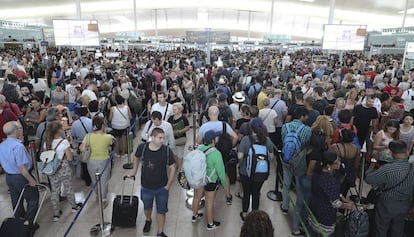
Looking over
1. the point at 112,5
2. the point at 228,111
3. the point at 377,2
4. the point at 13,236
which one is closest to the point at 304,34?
the point at 377,2

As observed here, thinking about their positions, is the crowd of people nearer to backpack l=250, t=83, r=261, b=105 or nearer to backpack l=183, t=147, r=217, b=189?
backpack l=183, t=147, r=217, b=189

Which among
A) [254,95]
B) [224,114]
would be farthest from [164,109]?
[254,95]

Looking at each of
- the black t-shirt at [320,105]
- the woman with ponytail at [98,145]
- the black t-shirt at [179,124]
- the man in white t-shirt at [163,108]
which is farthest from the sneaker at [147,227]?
the black t-shirt at [320,105]

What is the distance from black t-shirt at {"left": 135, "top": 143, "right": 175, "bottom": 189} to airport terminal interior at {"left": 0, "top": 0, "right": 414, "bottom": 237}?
29.0 inches

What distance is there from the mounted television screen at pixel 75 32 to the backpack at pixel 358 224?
11.5 meters

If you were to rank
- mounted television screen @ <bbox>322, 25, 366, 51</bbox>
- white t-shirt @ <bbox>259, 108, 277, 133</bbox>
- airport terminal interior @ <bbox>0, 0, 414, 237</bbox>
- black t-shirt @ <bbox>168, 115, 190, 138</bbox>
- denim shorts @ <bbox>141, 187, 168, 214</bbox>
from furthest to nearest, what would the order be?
mounted television screen @ <bbox>322, 25, 366, 51</bbox> < white t-shirt @ <bbox>259, 108, 277, 133</bbox> < black t-shirt @ <bbox>168, 115, 190, 138</bbox> < airport terminal interior @ <bbox>0, 0, 414, 237</bbox> < denim shorts @ <bbox>141, 187, 168, 214</bbox>

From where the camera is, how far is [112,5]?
3406 centimetres

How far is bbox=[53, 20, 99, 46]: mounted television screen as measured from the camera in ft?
39.0

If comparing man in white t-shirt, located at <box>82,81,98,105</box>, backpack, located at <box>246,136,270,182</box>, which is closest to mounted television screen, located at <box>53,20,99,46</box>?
man in white t-shirt, located at <box>82,81,98,105</box>

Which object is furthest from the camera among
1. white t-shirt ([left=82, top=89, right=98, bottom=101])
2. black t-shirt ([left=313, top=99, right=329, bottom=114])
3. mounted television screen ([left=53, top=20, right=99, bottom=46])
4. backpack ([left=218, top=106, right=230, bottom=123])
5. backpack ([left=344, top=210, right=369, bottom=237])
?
mounted television screen ([left=53, top=20, right=99, bottom=46])

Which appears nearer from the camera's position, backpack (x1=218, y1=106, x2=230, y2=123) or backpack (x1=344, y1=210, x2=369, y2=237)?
backpack (x1=344, y1=210, x2=369, y2=237)

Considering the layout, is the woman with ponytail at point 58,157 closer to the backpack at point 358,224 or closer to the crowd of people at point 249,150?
the crowd of people at point 249,150

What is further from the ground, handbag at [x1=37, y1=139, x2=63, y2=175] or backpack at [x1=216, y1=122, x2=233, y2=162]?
backpack at [x1=216, y1=122, x2=233, y2=162]

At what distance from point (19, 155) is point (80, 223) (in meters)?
1.30
